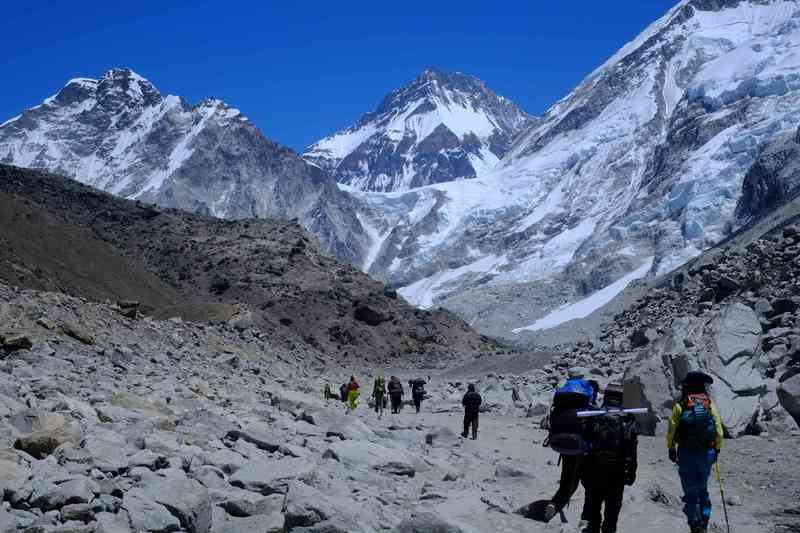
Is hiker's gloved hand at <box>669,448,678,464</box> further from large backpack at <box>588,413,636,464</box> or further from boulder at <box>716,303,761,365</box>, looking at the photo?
boulder at <box>716,303,761,365</box>

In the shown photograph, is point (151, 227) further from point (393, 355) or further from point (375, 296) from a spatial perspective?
point (393, 355)

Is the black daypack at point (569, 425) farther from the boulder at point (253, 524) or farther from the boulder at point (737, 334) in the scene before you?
the boulder at point (737, 334)

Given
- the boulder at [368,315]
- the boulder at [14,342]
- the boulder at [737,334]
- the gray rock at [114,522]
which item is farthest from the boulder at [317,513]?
the boulder at [368,315]

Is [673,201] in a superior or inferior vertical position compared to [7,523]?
superior

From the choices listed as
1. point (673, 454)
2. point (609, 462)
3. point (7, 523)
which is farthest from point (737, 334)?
point (7, 523)

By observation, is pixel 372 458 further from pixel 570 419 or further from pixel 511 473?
pixel 570 419

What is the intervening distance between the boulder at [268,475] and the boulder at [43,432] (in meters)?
1.56

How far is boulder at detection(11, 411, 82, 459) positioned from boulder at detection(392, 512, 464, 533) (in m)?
3.13

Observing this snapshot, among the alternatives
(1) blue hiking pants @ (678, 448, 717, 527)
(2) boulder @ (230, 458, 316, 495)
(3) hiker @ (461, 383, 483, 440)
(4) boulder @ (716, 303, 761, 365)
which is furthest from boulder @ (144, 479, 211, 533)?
(4) boulder @ (716, 303, 761, 365)

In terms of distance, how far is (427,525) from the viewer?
7035 mm

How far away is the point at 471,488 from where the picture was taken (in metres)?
10.4

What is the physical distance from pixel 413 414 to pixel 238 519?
55.7 feet

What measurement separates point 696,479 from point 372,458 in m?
4.20

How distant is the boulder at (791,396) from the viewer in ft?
48.7
